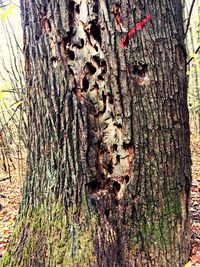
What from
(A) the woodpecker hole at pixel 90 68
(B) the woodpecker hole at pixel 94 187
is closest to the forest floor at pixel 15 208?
(B) the woodpecker hole at pixel 94 187

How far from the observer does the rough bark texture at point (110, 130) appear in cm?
194

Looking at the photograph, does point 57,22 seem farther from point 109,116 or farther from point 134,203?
point 134,203

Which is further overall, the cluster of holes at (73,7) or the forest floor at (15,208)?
the forest floor at (15,208)

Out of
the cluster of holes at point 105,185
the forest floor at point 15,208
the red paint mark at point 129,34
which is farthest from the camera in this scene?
the forest floor at point 15,208

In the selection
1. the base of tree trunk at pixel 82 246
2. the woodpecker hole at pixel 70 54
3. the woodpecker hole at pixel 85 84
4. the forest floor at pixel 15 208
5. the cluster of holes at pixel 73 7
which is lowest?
the forest floor at pixel 15 208

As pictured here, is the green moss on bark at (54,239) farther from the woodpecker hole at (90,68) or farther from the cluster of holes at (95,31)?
the cluster of holes at (95,31)

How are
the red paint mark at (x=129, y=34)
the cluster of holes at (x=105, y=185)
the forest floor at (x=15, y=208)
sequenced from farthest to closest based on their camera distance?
the forest floor at (x=15, y=208)
the cluster of holes at (x=105, y=185)
the red paint mark at (x=129, y=34)

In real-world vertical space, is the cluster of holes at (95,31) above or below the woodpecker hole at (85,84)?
above

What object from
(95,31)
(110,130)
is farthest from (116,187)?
(95,31)

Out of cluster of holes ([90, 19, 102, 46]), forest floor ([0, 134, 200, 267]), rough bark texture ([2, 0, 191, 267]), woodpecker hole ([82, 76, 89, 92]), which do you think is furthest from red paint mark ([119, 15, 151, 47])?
forest floor ([0, 134, 200, 267])

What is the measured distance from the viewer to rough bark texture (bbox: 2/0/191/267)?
76.4 inches

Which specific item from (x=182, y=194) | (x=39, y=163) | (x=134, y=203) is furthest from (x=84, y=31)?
(x=182, y=194)

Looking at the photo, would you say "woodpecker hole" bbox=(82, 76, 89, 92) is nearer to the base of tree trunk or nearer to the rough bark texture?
the rough bark texture

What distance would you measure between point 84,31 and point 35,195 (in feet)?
4.18
